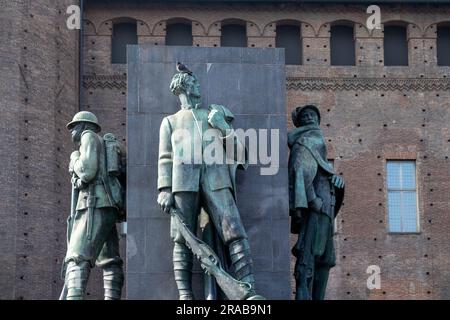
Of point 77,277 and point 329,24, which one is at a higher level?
point 329,24

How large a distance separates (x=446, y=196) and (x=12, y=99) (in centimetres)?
1233

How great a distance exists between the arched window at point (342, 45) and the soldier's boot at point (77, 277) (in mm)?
23957

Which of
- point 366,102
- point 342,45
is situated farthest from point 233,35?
point 366,102

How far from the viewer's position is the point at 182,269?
48.5 feet

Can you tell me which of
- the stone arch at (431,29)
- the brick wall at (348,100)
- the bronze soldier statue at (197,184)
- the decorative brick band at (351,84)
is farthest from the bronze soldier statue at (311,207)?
the stone arch at (431,29)

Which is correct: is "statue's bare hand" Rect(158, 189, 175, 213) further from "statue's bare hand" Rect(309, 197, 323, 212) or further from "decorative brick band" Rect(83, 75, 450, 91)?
"decorative brick band" Rect(83, 75, 450, 91)

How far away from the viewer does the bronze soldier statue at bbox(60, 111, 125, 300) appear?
1538 centimetres

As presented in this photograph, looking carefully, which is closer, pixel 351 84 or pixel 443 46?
pixel 351 84

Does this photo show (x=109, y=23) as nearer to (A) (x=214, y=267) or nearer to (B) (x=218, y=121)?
(B) (x=218, y=121)

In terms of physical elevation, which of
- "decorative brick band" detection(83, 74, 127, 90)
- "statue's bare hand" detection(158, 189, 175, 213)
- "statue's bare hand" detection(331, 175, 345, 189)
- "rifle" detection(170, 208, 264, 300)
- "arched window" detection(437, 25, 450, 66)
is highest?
"arched window" detection(437, 25, 450, 66)

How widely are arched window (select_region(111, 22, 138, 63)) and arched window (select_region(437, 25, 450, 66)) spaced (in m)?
8.71

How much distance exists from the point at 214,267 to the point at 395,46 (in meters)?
25.3

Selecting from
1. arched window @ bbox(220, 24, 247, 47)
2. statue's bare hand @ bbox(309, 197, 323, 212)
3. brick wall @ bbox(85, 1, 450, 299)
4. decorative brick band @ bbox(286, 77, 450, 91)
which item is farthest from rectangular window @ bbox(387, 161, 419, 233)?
statue's bare hand @ bbox(309, 197, 323, 212)
